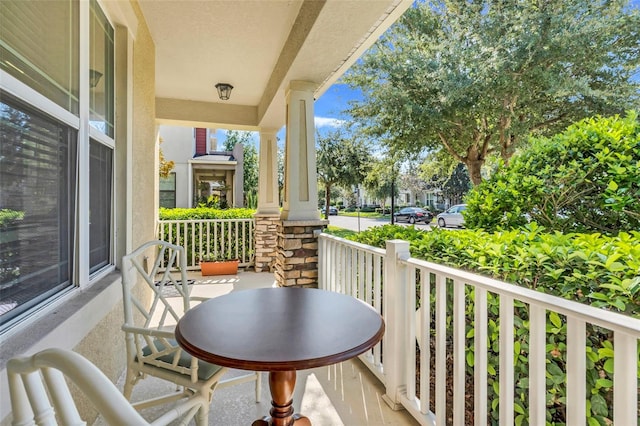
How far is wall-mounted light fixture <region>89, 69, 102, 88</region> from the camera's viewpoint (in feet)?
6.04

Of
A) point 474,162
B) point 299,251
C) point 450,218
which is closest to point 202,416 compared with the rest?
point 299,251

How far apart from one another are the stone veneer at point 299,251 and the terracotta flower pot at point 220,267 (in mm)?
2100

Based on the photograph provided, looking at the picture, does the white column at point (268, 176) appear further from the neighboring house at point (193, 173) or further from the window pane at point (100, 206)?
the neighboring house at point (193, 173)

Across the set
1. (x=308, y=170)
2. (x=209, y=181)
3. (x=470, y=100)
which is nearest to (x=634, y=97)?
(x=470, y=100)

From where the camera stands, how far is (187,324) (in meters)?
1.40

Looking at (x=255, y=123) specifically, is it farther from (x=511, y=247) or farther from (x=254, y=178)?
(x=254, y=178)

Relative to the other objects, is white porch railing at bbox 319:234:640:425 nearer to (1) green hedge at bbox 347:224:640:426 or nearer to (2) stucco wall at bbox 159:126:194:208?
(1) green hedge at bbox 347:224:640:426

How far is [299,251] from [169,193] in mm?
10201

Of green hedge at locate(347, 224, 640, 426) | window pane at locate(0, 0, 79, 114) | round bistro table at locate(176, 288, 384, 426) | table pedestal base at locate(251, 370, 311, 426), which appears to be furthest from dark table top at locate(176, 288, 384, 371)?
window pane at locate(0, 0, 79, 114)

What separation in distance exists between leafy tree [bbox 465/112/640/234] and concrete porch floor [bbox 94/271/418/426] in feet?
5.98

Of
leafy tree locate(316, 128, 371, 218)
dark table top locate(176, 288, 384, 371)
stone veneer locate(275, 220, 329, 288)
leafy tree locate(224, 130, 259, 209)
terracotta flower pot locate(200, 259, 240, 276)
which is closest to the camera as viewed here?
dark table top locate(176, 288, 384, 371)

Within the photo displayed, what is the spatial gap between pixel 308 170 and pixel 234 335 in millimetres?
2587

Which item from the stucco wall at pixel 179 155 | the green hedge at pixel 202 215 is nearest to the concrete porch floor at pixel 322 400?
the green hedge at pixel 202 215

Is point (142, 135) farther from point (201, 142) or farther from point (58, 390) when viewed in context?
point (201, 142)
